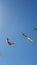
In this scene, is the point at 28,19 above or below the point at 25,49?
above

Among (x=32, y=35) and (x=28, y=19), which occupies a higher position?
(x=28, y=19)

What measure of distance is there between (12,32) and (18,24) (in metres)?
0.11

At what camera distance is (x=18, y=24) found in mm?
1897

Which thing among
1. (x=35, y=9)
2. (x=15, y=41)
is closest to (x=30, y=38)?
(x=15, y=41)

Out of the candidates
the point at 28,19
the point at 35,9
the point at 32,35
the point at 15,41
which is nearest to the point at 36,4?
the point at 35,9

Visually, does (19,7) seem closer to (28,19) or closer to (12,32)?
(28,19)

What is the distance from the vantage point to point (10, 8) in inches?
75.0

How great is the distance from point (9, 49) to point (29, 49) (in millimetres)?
222

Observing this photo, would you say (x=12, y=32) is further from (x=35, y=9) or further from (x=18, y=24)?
(x=35, y=9)

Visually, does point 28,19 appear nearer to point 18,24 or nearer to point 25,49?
point 18,24

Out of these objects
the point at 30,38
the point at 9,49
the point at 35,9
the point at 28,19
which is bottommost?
the point at 9,49

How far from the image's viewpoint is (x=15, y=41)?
185cm

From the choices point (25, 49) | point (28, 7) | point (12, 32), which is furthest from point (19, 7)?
point (25, 49)

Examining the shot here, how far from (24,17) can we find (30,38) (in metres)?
0.25
